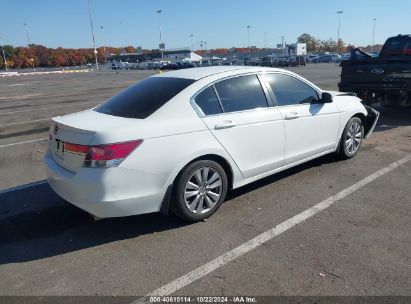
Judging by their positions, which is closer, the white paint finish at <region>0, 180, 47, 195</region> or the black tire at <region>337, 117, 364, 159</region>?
the white paint finish at <region>0, 180, 47, 195</region>

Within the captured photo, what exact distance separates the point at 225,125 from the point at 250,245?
1.37m

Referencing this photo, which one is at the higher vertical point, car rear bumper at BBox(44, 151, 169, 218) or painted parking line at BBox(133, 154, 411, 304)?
car rear bumper at BBox(44, 151, 169, 218)

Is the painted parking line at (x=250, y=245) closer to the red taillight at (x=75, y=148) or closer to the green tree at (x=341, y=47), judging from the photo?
the red taillight at (x=75, y=148)

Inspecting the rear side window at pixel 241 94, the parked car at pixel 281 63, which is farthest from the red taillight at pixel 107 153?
the parked car at pixel 281 63

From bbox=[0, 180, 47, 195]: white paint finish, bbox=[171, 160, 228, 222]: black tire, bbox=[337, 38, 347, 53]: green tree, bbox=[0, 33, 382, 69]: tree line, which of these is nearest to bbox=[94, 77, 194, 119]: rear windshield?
bbox=[171, 160, 228, 222]: black tire

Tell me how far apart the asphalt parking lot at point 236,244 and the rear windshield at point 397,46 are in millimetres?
6573

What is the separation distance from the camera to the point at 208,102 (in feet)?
14.9

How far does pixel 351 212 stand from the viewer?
4.57 m

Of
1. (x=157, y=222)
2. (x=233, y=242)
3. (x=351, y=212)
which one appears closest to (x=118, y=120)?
(x=157, y=222)

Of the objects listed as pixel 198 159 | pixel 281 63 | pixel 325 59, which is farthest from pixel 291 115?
pixel 325 59

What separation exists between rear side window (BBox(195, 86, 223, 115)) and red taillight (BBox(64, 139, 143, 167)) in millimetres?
1006

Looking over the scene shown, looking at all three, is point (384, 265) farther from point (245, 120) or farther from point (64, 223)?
point (64, 223)

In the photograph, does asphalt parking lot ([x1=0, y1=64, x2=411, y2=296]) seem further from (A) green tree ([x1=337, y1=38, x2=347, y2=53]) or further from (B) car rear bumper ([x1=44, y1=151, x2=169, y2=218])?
(A) green tree ([x1=337, y1=38, x2=347, y2=53])

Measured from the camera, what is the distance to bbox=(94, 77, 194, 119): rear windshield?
4.36m
